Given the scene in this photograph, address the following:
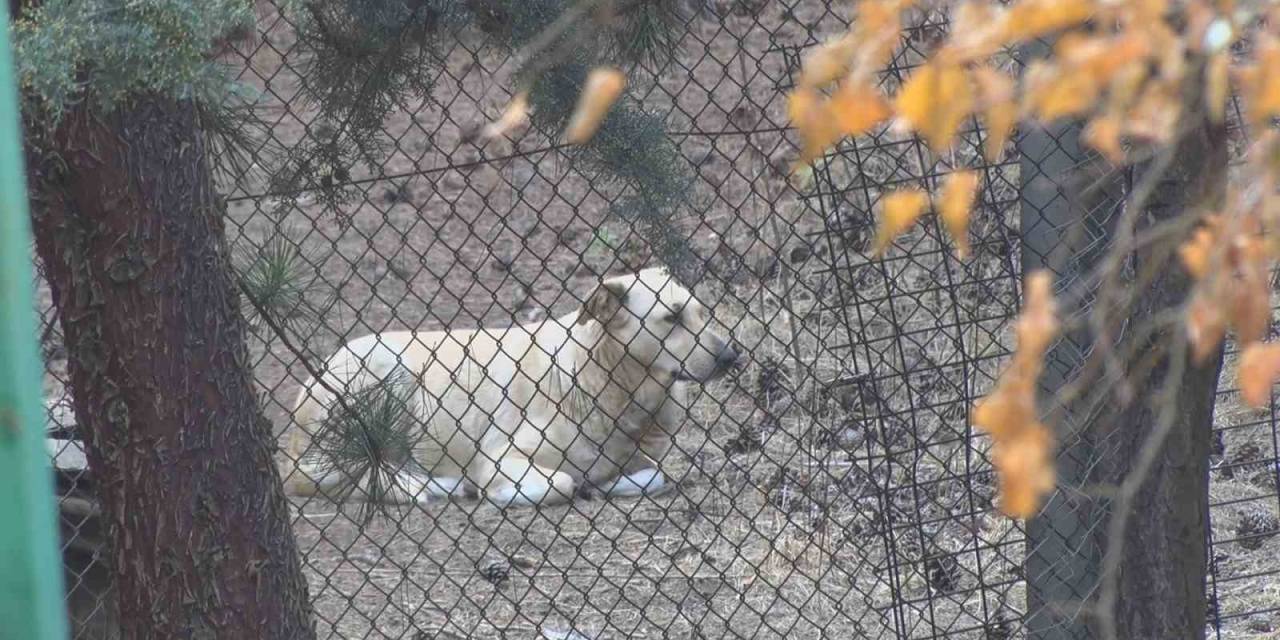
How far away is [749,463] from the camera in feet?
18.2

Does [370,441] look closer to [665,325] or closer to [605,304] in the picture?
[605,304]

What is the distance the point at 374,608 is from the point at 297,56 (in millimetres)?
1818

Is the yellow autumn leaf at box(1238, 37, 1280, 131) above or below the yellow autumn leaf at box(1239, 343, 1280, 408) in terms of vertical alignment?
above

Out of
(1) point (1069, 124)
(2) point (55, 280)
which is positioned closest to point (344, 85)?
(2) point (55, 280)

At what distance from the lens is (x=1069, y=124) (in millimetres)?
3107

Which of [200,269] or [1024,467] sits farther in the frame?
[200,269]

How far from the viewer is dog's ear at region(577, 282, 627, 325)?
4.89 m

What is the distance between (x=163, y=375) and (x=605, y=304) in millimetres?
2787

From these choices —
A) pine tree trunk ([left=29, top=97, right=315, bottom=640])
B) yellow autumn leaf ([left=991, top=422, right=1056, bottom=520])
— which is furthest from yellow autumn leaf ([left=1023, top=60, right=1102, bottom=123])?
pine tree trunk ([left=29, top=97, right=315, bottom=640])

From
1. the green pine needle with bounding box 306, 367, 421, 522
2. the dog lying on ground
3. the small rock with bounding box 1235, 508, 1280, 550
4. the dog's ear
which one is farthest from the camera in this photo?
the dog lying on ground

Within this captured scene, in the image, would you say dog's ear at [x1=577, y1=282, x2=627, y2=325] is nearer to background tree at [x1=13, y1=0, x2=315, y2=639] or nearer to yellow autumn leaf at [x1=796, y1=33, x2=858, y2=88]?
background tree at [x1=13, y1=0, x2=315, y2=639]

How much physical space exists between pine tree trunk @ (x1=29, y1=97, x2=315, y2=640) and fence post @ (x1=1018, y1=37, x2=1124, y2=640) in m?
1.65

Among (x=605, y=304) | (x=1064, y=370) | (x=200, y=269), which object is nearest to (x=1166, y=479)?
(x=1064, y=370)

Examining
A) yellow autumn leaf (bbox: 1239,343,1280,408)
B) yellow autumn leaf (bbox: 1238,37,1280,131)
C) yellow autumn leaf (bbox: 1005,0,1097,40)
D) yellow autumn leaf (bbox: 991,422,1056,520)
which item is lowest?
yellow autumn leaf (bbox: 991,422,1056,520)
